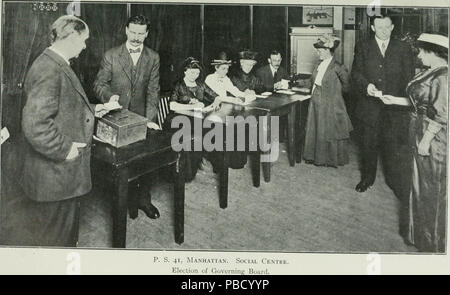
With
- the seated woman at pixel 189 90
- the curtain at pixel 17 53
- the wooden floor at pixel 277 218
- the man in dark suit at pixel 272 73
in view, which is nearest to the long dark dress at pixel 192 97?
the seated woman at pixel 189 90

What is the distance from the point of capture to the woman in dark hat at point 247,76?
2.25 meters

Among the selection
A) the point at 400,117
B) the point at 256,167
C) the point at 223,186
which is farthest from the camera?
the point at 256,167

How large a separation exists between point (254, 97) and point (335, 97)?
47 centimetres

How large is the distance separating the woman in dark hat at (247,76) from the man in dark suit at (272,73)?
4 cm

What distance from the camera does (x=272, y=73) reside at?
7.66 feet

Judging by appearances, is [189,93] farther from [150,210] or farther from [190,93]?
[150,210]

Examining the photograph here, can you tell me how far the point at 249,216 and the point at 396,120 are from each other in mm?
902

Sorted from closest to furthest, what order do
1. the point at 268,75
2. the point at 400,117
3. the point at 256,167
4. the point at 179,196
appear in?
the point at 179,196 → the point at 400,117 → the point at 256,167 → the point at 268,75

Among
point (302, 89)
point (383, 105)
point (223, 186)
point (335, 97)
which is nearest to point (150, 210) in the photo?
point (223, 186)

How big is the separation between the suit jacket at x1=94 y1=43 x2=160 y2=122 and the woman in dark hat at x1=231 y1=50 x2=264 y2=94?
20.6 inches

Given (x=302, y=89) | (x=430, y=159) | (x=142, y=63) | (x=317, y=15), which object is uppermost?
(x=317, y=15)

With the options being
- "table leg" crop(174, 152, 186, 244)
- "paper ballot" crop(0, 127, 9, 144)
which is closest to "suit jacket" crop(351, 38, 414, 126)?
"table leg" crop(174, 152, 186, 244)

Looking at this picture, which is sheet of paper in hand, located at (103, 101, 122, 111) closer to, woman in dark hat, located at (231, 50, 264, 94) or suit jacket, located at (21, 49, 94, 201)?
suit jacket, located at (21, 49, 94, 201)

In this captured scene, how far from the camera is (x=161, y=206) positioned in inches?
82.7
